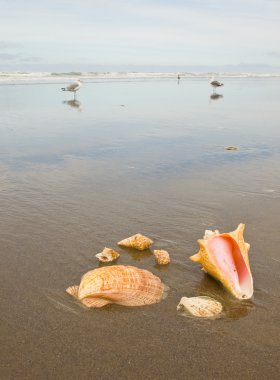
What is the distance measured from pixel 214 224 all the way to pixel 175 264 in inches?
52.6

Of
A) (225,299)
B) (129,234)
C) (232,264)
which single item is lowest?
(225,299)

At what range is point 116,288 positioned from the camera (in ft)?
12.8

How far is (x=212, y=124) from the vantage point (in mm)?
14891

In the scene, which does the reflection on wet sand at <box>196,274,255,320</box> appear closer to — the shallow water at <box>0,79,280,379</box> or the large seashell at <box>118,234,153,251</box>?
the shallow water at <box>0,79,280,379</box>

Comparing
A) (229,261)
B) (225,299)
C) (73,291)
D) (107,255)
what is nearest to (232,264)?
(229,261)

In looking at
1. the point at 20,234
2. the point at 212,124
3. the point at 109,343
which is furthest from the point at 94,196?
the point at 212,124

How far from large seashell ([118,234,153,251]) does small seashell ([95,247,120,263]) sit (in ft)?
0.96

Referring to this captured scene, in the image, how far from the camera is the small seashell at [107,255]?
15.0ft

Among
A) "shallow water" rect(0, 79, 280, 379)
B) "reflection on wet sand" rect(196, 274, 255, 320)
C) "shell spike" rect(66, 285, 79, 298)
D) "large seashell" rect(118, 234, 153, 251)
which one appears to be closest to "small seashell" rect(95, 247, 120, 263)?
"shallow water" rect(0, 79, 280, 379)

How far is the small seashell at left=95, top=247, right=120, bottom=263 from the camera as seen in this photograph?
4586 millimetres

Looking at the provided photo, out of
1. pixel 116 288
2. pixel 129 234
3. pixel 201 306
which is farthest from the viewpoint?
pixel 129 234

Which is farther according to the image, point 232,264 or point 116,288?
point 232,264

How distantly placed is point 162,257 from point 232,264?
2.57ft

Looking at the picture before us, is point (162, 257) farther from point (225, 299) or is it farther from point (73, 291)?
point (73, 291)
